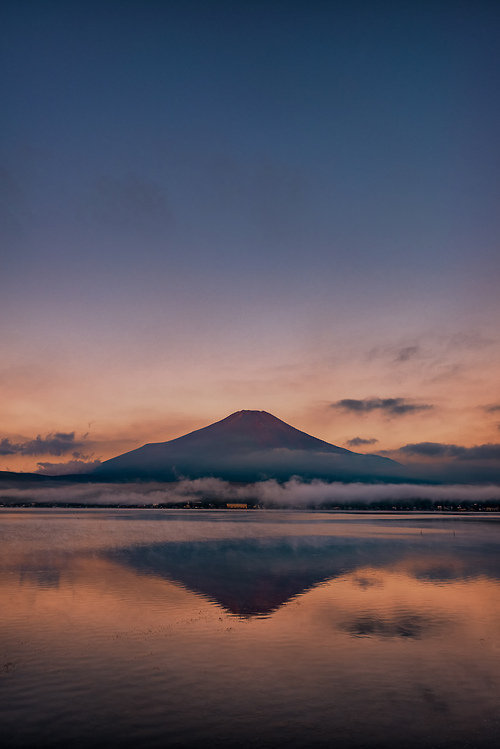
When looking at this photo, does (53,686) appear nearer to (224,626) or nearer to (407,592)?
(224,626)

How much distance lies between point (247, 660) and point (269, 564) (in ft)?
107

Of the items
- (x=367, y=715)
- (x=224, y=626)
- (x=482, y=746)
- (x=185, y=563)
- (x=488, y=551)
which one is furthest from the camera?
(x=488, y=551)

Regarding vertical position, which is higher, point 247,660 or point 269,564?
point 247,660

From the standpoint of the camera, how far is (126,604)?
31000mm

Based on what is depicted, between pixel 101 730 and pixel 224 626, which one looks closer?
pixel 101 730

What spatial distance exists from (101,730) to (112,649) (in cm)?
815

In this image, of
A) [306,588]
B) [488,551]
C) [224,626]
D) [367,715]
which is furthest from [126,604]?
[488,551]

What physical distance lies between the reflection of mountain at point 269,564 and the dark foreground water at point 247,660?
1.33ft

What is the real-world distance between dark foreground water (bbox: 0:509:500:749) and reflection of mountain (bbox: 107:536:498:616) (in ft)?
1.33

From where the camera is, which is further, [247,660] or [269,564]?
[269,564]

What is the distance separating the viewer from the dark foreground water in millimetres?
14094

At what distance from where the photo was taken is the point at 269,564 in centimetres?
5188

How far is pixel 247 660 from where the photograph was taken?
66.2ft

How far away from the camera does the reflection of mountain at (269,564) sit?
3578cm
